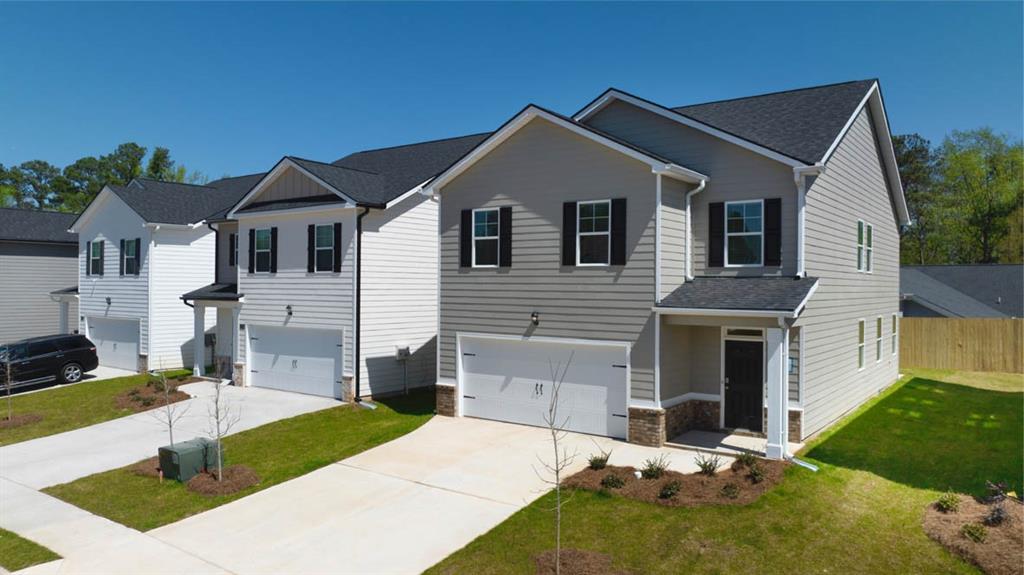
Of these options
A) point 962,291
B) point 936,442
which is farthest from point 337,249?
point 962,291

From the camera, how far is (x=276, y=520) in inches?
409

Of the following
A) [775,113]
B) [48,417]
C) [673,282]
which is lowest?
[48,417]

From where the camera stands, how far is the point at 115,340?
2617 cm

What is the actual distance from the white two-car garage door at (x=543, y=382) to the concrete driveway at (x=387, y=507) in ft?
2.08

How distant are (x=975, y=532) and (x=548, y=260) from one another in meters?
8.90

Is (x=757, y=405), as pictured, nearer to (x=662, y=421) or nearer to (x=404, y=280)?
(x=662, y=421)

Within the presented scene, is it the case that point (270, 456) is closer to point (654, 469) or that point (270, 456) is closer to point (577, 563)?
point (654, 469)

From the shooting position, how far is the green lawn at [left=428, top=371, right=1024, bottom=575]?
27.1 feet

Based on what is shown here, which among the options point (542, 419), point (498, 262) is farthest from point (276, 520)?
point (498, 262)

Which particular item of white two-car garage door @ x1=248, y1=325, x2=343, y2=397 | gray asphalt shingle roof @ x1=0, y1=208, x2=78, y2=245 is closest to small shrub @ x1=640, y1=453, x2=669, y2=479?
white two-car garage door @ x1=248, y1=325, x2=343, y2=397

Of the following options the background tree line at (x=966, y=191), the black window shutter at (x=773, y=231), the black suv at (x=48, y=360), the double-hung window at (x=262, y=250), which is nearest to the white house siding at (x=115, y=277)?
the black suv at (x=48, y=360)

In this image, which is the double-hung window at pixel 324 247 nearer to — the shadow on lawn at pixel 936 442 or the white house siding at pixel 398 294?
the white house siding at pixel 398 294

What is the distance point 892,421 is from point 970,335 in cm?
1174

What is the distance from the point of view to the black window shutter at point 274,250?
806 inches
